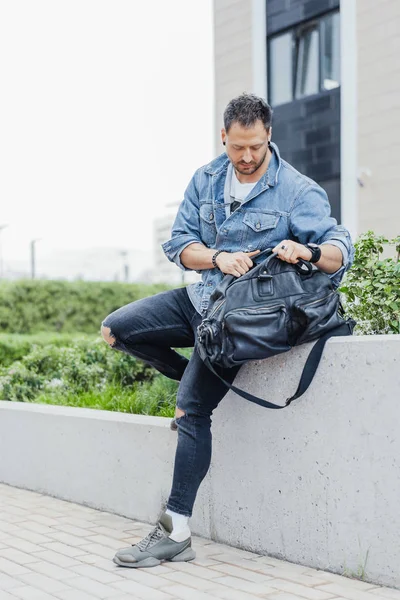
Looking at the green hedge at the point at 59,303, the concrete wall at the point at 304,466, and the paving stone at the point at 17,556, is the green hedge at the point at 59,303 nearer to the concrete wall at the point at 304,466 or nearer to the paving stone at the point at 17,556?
the concrete wall at the point at 304,466

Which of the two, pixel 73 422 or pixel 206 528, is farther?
pixel 73 422

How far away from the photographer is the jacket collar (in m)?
3.61

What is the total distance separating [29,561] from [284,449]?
1.27 m

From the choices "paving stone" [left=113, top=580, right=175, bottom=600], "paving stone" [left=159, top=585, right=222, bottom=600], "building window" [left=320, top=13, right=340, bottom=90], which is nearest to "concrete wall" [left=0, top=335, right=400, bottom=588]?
"paving stone" [left=159, top=585, right=222, bottom=600]

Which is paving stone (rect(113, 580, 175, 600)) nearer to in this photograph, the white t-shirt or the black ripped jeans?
the black ripped jeans

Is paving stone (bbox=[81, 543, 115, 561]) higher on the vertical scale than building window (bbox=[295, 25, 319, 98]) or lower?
lower

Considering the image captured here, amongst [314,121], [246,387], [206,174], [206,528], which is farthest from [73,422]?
[314,121]

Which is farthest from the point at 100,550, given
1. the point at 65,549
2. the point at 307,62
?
the point at 307,62

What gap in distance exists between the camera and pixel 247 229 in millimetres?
3578

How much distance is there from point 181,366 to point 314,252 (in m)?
1.05

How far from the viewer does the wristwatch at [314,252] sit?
3.34 m

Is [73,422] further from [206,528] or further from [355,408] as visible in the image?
[355,408]

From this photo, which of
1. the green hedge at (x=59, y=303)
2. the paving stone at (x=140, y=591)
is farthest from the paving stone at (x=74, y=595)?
the green hedge at (x=59, y=303)

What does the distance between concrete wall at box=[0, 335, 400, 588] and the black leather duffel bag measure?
112 millimetres
